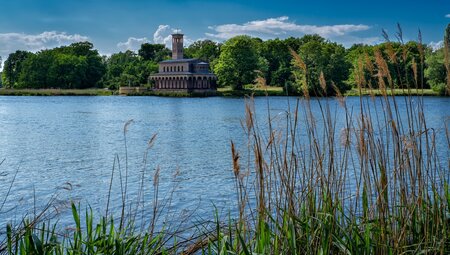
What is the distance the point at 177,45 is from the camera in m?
98.5

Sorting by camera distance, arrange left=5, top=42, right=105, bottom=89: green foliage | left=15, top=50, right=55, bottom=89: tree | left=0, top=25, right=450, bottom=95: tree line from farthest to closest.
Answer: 1. left=15, top=50, right=55, bottom=89: tree
2. left=5, top=42, right=105, bottom=89: green foliage
3. left=0, top=25, right=450, bottom=95: tree line

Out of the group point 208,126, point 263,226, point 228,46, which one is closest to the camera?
point 263,226

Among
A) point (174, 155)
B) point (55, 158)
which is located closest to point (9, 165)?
point (55, 158)

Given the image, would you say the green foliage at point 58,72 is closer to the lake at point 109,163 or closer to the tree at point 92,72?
the tree at point 92,72

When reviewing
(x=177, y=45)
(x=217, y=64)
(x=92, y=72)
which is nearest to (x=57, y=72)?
(x=92, y=72)

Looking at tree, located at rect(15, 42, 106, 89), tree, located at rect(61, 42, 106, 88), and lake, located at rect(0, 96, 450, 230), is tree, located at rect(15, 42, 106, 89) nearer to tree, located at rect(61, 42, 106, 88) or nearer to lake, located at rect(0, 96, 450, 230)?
Result: tree, located at rect(61, 42, 106, 88)

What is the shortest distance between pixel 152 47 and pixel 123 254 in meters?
121

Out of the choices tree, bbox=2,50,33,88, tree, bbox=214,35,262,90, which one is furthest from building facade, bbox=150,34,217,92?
tree, bbox=2,50,33,88

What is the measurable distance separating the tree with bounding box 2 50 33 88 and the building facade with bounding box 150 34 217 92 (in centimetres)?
3495

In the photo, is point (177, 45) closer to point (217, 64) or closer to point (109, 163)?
point (217, 64)

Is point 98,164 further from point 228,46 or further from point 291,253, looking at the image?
point 228,46

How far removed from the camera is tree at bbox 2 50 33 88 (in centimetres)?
11544

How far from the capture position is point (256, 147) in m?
4.47

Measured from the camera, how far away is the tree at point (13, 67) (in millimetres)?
115438
